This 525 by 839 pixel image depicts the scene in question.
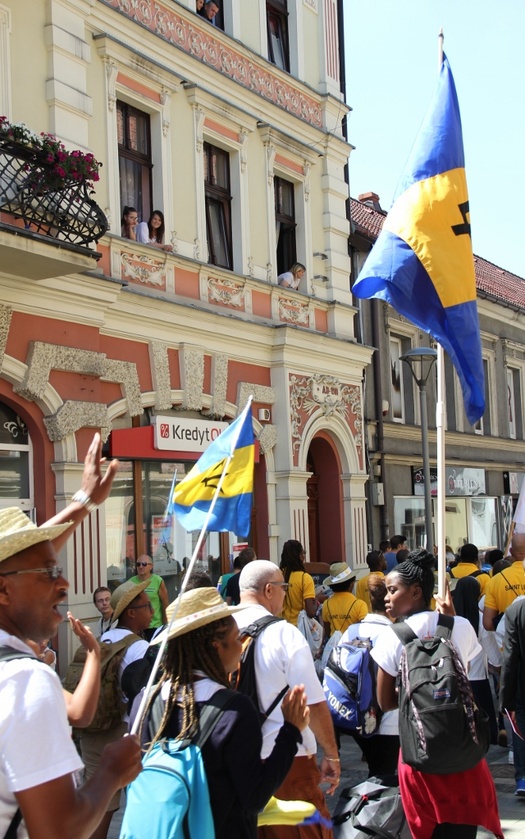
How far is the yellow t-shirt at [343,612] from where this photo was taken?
8.75 metres

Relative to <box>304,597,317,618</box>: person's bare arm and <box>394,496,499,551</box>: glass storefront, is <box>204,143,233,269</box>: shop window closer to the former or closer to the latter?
<box>304,597,317,618</box>: person's bare arm

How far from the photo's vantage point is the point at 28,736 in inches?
90.9

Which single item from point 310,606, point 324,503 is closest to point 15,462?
point 310,606

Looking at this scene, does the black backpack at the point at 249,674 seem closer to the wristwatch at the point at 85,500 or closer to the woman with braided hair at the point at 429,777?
the woman with braided hair at the point at 429,777

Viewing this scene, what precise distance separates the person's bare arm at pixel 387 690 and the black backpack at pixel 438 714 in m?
0.25

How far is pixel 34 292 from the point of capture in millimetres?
10641

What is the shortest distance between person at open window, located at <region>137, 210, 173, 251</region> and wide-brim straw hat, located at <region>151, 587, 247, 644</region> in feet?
30.7

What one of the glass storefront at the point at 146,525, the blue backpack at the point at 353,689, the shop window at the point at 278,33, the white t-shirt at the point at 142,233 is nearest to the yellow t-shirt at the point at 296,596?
the glass storefront at the point at 146,525

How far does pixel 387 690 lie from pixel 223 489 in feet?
4.33

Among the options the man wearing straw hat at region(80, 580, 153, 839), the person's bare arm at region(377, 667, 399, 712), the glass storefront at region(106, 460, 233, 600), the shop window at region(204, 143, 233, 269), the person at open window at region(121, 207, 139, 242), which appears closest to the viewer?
the person's bare arm at region(377, 667, 399, 712)

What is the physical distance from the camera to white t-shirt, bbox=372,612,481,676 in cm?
483

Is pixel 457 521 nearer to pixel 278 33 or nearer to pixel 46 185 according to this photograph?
pixel 278 33

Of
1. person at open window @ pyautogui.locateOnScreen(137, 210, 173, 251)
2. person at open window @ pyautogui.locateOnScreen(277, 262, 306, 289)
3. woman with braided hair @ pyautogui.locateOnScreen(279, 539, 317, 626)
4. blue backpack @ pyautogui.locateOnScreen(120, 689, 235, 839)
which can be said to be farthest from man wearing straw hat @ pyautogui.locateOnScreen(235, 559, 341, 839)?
person at open window @ pyautogui.locateOnScreen(277, 262, 306, 289)

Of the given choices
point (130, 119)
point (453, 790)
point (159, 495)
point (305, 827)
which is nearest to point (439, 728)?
point (453, 790)
